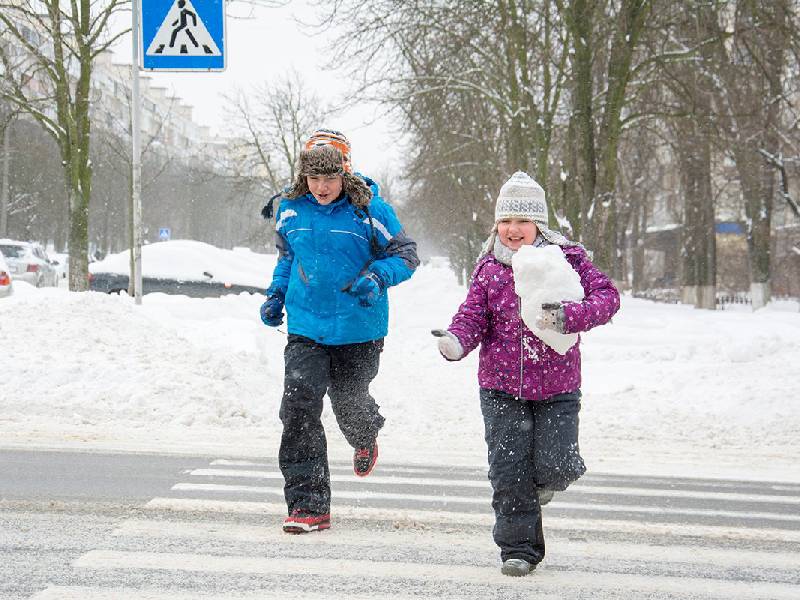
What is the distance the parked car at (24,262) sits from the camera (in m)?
29.6

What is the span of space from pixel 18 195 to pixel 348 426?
50.0 metres

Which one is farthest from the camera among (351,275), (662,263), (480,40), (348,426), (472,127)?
(662,263)

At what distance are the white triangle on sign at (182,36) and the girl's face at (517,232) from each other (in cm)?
754

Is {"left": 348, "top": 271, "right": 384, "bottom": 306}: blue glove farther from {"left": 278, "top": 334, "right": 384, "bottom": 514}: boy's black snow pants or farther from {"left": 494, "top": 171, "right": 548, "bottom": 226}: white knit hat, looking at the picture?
{"left": 494, "top": 171, "right": 548, "bottom": 226}: white knit hat

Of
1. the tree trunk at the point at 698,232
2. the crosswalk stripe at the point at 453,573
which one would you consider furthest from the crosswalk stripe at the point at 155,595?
the tree trunk at the point at 698,232

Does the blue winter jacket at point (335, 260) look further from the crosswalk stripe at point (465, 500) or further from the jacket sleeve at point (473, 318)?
the crosswalk stripe at point (465, 500)

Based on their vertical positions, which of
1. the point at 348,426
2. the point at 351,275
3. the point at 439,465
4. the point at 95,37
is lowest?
the point at 439,465

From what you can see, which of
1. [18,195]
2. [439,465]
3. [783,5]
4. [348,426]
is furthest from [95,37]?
[18,195]

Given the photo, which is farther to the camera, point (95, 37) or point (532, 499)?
point (95, 37)

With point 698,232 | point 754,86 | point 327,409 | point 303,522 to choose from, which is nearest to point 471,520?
point 303,522

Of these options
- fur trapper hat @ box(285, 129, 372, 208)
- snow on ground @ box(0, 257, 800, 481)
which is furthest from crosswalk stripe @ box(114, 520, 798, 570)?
snow on ground @ box(0, 257, 800, 481)

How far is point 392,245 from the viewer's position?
4.73 metres

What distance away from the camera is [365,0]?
1931cm

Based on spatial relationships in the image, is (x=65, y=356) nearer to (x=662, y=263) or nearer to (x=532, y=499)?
(x=532, y=499)
